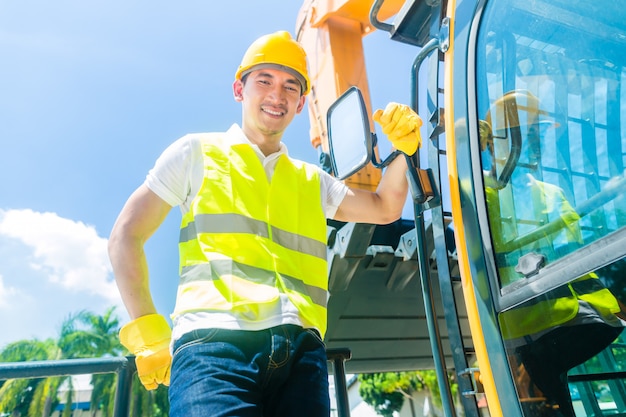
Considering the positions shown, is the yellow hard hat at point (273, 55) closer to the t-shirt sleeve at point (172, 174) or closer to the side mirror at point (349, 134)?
the side mirror at point (349, 134)

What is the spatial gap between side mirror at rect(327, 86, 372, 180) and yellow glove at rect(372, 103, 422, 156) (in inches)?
4.3

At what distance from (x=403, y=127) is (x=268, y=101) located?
1.69ft

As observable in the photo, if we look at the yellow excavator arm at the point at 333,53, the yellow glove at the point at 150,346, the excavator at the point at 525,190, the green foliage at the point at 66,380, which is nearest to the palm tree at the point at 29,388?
the green foliage at the point at 66,380

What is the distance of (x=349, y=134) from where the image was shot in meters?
1.80

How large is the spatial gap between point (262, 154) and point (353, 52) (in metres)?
3.53

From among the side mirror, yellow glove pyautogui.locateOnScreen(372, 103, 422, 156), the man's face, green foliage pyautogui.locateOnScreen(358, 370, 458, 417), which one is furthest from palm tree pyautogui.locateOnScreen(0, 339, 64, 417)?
yellow glove pyautogui.locateOnScreen(372, 103, 422, 156)

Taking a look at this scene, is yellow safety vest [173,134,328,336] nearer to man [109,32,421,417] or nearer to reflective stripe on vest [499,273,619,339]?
man [109,32,421,417]

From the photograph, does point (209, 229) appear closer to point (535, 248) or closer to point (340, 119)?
point (340, 119)

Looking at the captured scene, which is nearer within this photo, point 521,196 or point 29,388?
point 521,196

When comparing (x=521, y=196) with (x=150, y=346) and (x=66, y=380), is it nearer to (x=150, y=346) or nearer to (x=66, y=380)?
(x=150, y=346)

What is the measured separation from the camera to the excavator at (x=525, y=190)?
1.19 meters

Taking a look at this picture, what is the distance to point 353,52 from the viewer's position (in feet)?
16.7

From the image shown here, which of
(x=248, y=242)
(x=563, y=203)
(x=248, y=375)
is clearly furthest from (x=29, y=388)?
(x=563, y=203)

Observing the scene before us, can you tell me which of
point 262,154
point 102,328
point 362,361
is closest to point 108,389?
point 102,328
